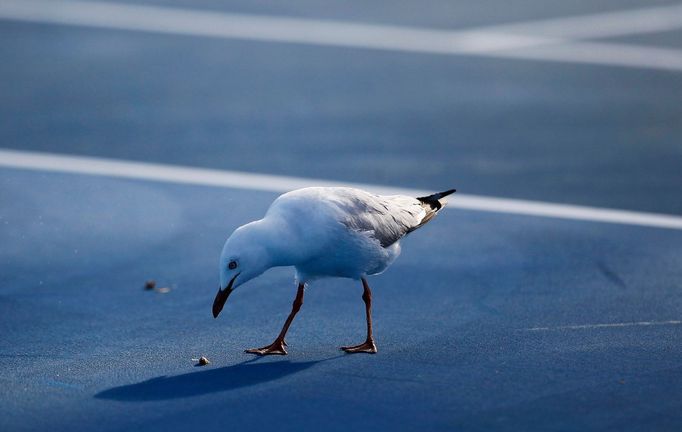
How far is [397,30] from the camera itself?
18203 millimetres

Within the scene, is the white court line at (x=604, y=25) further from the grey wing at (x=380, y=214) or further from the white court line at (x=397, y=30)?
the grey wing at (x=380, y=214)

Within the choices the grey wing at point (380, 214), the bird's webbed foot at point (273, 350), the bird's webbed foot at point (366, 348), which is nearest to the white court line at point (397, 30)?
the grey wing at point (380, 214)

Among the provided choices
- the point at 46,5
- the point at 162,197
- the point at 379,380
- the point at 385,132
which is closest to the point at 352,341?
the point at 379,380

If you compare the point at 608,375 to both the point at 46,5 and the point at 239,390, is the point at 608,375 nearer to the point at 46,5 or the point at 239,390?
the point at 239,390

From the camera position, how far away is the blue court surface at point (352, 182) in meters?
7.27

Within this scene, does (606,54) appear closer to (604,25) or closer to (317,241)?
(604,25)

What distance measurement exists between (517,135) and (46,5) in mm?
8979

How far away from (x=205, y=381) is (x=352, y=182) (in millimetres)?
4931

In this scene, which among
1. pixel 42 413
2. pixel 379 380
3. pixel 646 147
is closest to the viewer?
pixel 42 413

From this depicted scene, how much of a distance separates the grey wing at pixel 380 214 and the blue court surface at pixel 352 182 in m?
0.71

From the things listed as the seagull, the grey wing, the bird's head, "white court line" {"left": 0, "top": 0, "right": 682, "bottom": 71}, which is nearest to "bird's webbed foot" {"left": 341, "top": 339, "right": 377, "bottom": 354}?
the seagull

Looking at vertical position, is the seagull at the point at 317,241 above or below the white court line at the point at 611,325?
above

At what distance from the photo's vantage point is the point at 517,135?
1385 centimetres

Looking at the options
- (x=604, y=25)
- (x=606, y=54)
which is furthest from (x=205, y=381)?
(x=604, y=25)
